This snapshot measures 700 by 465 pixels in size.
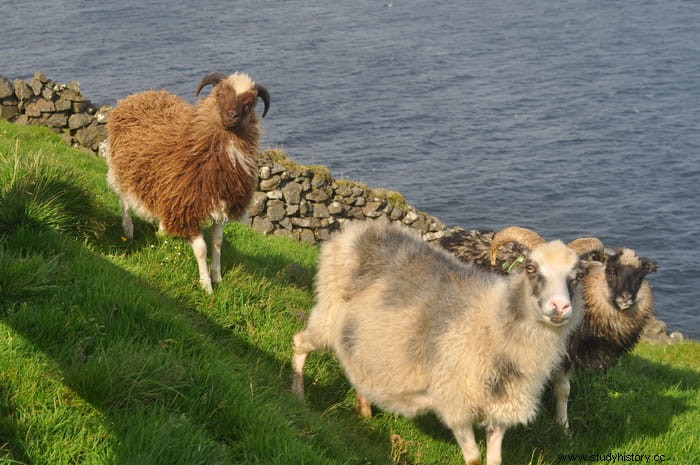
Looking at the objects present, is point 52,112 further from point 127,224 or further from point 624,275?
point 624,275

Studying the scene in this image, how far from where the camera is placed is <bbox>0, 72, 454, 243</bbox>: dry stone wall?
20.4 m

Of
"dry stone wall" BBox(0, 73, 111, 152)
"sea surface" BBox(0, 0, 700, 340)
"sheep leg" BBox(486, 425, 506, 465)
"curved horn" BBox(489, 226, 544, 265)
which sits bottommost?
"sea surface" BBox(0, 0, 700, 340)

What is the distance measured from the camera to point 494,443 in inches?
260

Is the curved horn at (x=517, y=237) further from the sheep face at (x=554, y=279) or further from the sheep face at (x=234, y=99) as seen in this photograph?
the sheep face at (x=234, y=99)

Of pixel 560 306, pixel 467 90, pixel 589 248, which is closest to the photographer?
pixel 560 306

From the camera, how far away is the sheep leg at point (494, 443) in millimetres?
6582

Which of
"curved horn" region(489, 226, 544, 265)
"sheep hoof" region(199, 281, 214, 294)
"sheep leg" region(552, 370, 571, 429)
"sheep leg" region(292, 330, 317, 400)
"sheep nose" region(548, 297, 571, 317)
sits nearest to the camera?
"sheep nose" region(548, 297, 571, 317)

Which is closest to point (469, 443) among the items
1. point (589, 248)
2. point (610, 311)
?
point (610, 311)

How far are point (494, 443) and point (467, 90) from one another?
127 feet

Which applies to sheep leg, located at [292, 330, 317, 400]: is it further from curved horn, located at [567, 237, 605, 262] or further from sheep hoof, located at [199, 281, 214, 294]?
curved horn, located at [567, 237, 605, 262]

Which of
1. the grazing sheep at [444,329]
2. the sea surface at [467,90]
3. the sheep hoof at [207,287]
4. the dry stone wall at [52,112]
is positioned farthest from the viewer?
the sea surface at [467,90]

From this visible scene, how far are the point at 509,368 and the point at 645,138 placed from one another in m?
35.2

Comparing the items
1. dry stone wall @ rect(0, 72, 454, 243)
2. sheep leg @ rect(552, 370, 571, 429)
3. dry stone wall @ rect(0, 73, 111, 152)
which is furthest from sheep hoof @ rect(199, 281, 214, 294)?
dry stone wall @ rect(0, 73, 111, 152)

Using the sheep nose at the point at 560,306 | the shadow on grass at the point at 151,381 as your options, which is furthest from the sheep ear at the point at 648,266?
the shadow on grass at the point at 151,381
